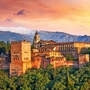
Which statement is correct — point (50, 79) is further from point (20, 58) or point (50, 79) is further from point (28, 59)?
point (20, 58)

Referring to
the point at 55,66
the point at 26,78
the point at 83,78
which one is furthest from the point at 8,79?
the point at 83,78

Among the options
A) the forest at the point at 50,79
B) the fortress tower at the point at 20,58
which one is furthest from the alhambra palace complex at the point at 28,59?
the forest at the point at 50,79

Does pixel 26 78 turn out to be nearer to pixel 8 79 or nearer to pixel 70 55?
pixel 8 79

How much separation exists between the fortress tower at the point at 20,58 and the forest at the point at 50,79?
750 mm

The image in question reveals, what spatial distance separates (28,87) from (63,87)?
4262 millimetres

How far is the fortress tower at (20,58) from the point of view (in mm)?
47234

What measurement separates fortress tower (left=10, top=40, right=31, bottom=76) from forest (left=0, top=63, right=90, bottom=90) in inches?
29.5

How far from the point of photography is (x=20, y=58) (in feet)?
156

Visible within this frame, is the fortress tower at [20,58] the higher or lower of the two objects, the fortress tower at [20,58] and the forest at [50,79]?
the higher

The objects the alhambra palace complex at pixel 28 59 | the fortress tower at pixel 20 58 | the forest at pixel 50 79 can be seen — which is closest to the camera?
the forest at pixel 50 79

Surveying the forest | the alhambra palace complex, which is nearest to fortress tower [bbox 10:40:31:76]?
the alhambra palace complex

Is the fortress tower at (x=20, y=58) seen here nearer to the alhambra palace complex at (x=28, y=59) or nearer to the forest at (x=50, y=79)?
the alhambra palace complex at (x=28, y=59)

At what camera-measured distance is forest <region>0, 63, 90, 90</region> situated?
41750 mm

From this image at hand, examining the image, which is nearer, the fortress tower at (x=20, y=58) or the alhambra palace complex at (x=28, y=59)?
the alhambra palace complex at (x=28, y=59)
